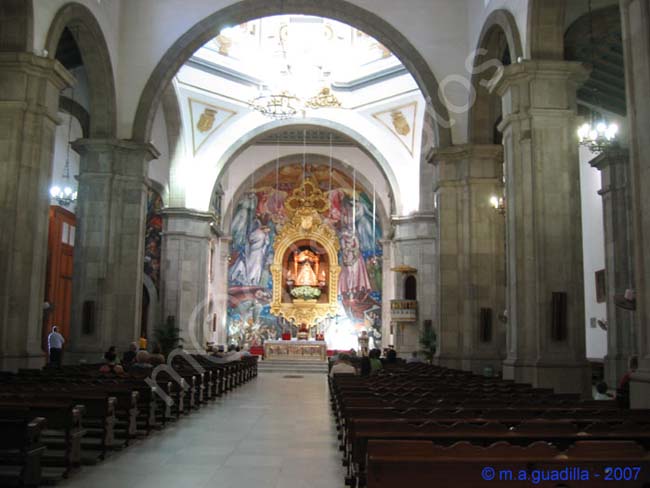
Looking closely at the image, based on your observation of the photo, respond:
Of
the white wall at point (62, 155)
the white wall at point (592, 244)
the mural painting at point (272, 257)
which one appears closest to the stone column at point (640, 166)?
the white wall at point (592, 244)

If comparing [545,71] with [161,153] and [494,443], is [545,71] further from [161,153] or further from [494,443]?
[161,153]

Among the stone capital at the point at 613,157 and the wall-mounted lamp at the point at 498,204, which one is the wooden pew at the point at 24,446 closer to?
the wall-mounted lamp at the point at 498,204

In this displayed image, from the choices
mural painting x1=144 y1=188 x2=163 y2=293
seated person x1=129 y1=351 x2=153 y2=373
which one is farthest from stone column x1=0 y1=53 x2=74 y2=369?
mural painting x1=144 y1=188 x2=163 y2=293

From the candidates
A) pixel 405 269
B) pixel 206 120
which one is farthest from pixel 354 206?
pixel 206 120

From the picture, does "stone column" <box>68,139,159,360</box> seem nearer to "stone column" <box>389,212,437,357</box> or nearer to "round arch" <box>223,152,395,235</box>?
"stone column" <box>389,212,437,357</box>

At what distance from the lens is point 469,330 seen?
14.5m

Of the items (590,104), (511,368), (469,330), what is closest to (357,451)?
(511,368)

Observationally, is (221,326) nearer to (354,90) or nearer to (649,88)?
(354,90)

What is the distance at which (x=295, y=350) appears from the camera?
26266mm

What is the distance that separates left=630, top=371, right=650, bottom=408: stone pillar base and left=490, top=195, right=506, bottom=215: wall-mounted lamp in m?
7.44

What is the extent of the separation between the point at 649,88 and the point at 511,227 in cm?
447

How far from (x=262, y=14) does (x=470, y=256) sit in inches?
292

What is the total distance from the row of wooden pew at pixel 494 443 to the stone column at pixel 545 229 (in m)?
3.19

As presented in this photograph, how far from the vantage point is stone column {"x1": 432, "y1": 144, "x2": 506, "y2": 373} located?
1438 cm
